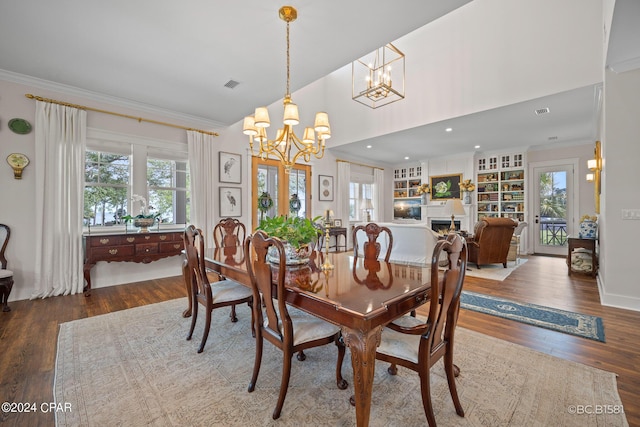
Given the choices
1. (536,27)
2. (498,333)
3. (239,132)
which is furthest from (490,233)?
(239,132)

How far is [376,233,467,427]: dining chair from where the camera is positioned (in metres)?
1.29

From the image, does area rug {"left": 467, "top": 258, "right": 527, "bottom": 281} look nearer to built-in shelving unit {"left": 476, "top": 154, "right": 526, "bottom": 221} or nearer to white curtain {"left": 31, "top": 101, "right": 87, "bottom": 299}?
built-in shelving unit {"left": 476, "top": 154, "right": 526, "bottom": 221}

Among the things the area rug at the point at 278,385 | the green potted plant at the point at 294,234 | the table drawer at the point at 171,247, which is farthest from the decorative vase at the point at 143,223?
the green potted plant at the point at 294,234

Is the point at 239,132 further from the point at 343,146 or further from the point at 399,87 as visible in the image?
the point at 399,87

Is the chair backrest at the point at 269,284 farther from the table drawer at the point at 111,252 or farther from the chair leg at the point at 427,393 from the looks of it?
the table drawer at the point at 111,252

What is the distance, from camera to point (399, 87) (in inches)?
213

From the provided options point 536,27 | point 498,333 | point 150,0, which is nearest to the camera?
point 150,0

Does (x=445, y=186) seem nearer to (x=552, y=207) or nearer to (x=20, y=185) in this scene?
(x=552, y=207)

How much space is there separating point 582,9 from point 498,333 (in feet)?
14.1

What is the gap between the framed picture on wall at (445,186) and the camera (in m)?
7.54

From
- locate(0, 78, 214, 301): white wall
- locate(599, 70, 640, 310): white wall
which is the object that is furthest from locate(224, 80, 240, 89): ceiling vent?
locate(599, 70, 640, 310): white wall

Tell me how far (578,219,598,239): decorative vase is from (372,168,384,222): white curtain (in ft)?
15.7

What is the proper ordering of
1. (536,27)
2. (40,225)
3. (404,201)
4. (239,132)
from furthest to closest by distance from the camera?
(404,201)
(239,132)
(536,27)
(40,225)

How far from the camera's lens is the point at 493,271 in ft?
15.8
